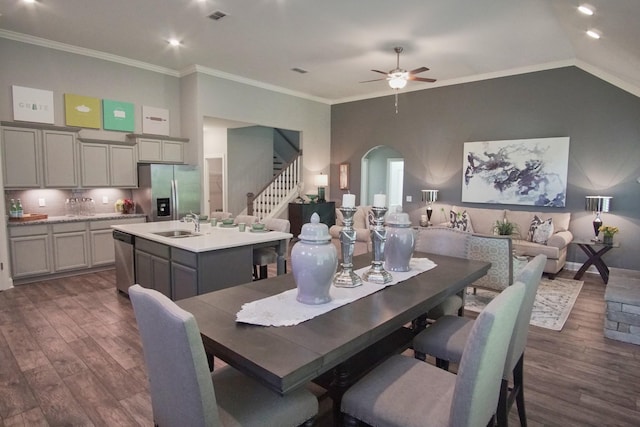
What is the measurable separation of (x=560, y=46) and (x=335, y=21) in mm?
3271

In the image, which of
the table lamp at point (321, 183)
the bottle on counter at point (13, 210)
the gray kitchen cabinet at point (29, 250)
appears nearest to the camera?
the gray kitchen cabinet at point (29, 250)

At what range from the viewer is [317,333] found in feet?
4.91

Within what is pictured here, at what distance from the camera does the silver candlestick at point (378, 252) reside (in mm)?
2160

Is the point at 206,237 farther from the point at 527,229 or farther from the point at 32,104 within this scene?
the point at 527,229

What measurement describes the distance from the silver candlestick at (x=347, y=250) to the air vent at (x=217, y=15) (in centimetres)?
348

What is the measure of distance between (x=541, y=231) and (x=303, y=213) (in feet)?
14.5

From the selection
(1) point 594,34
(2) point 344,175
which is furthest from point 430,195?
(1) point 594,34

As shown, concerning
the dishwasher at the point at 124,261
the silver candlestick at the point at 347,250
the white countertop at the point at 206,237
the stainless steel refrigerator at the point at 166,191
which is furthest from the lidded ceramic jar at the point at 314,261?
the stainless steel refrigerator at the point at 166,191

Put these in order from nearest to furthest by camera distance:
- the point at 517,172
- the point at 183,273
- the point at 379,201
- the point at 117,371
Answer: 1. the point at 379,201
2. the point at 117,371
3. the point at 183,273
4. the point at 517,172

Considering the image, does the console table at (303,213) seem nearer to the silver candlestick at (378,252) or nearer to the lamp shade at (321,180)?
the lamp shade at (321,180)

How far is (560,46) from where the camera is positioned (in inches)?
206

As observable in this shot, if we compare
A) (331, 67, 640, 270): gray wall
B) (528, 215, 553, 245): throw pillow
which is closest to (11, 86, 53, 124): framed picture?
(331, 67, 640, 270): gray wall

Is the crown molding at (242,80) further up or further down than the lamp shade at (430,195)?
further up

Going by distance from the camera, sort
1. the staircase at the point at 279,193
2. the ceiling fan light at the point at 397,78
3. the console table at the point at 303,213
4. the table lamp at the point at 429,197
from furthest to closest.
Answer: the staircase at the point at 279,193 → the console table at the point at 303,213 → the table lamp at the point at 429,197 → the ceiling fan light at the point at 397,78
